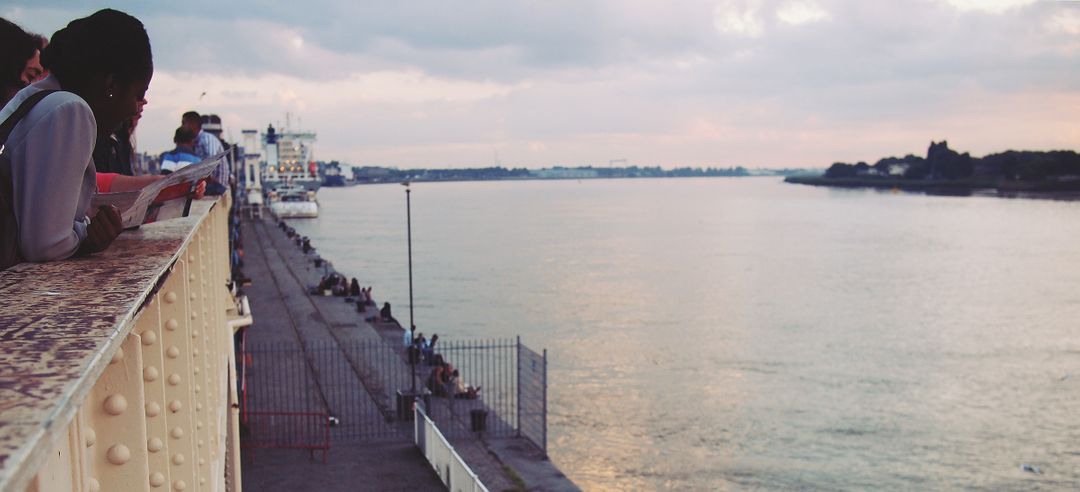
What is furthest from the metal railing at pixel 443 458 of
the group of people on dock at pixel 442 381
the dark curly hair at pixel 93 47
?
the dark curly hair at pixel 93 47

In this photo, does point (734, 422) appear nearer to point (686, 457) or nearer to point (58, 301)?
point (686, 457)

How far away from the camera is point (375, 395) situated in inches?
894

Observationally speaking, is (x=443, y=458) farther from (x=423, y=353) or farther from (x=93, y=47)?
(x=93, y=47)

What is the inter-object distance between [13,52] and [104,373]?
2166 millimetres

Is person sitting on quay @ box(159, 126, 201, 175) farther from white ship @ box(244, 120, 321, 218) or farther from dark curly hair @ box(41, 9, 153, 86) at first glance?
white ship @ box(244, 120, 321, 218)

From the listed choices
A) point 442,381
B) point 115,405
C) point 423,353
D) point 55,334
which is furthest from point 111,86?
point 423,353

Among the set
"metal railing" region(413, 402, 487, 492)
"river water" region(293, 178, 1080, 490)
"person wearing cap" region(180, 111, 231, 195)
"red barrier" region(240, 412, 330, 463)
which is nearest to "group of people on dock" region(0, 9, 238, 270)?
"person wearing cap" region(180, 111, 231, 195)

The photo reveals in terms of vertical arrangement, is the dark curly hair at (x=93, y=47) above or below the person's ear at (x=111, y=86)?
above

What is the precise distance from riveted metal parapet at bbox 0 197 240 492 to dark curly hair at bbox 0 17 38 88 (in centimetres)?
77

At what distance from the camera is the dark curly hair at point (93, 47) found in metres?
2.67

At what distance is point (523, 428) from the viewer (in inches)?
879

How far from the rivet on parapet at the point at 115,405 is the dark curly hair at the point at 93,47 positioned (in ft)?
3.95

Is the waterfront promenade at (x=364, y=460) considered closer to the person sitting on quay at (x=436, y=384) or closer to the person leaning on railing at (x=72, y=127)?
the person sitting on quay at (x=436, y=384)

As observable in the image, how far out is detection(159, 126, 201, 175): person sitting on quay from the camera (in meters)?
8.26
